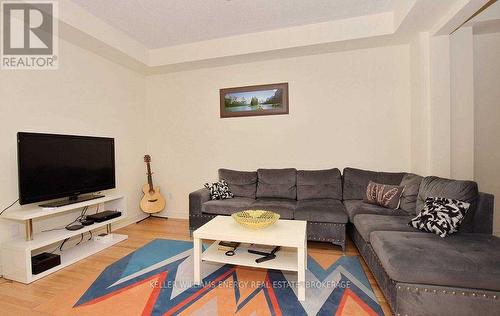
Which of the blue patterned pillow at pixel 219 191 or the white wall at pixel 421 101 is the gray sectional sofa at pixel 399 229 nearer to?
the blue patterned pillow at pixel 219 191

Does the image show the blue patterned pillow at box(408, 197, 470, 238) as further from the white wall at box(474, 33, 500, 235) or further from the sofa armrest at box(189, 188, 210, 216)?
the sofa armrest at box(189, 188, 210, 216)

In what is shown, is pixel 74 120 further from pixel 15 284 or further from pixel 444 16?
pixel 444 16

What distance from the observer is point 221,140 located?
400 cm

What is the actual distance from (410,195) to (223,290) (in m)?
2.18

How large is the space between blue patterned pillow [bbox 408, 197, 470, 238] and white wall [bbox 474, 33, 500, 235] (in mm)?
1730

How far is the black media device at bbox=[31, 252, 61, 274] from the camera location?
2194 millimetres

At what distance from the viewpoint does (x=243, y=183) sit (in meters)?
3.55

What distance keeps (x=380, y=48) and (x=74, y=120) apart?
164 inches

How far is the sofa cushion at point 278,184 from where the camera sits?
338 cm

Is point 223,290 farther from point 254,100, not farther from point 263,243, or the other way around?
point 254,100

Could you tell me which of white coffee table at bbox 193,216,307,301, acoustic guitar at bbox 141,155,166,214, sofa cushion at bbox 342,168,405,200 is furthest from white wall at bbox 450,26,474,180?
acoustic guitar at bbox 141,155,166,214

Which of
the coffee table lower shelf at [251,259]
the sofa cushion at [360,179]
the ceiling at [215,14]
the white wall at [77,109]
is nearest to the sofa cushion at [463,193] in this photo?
the sofa cushion at [360,179]

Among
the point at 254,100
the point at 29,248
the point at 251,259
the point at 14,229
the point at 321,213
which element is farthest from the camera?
the point at 254,100

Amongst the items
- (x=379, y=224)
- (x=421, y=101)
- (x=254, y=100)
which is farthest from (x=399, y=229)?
(x=254, y=100)
